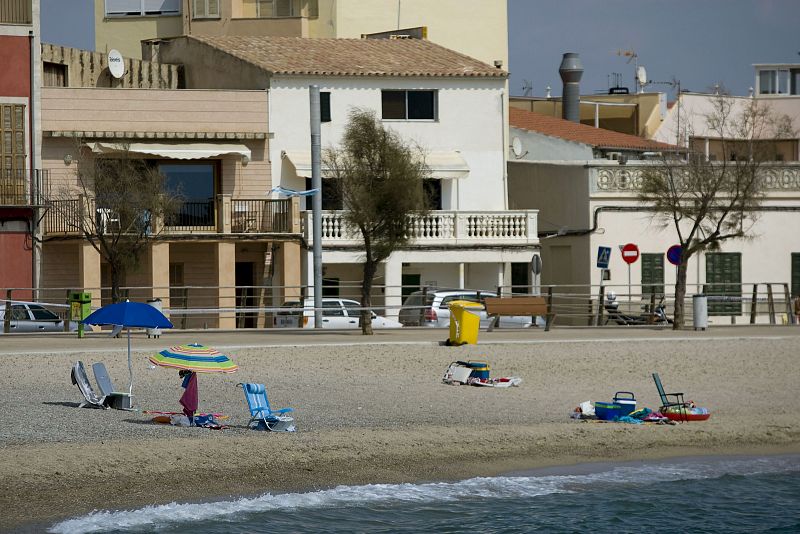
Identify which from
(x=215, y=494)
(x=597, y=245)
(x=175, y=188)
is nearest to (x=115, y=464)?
(x=215, y=494)

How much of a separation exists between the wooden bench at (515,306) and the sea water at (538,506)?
13029 millimetres

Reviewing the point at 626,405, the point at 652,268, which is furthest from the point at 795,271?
the point at 626,405

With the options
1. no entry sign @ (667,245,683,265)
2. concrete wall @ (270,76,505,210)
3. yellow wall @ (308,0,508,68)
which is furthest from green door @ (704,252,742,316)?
yellow wall @ (308,0,508,68)

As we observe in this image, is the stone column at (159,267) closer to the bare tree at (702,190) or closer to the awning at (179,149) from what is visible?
the awning at (179,149)

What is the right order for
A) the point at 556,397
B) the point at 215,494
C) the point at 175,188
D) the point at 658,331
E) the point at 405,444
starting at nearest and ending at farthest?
the point at 215,494, the point at 405,444, the point at 556,397, the point at 658,331, the point at 175,188

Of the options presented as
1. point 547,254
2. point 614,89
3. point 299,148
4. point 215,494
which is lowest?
point 215,494

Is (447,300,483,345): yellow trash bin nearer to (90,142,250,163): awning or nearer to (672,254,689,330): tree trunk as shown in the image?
(672,254,689,330): tree trunk

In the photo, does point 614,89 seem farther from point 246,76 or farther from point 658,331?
point 658,331

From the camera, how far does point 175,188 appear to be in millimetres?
40938

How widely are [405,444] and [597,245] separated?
24322 millimetres

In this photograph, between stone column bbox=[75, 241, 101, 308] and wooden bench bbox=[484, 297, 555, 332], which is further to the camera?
stone column bbox=[75, 241, 101, 308]

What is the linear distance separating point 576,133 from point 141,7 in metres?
16.6

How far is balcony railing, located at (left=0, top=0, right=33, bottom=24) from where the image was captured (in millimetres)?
38812

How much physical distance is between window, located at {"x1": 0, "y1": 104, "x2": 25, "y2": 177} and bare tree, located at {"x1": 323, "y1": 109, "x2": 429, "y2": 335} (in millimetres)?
10387
